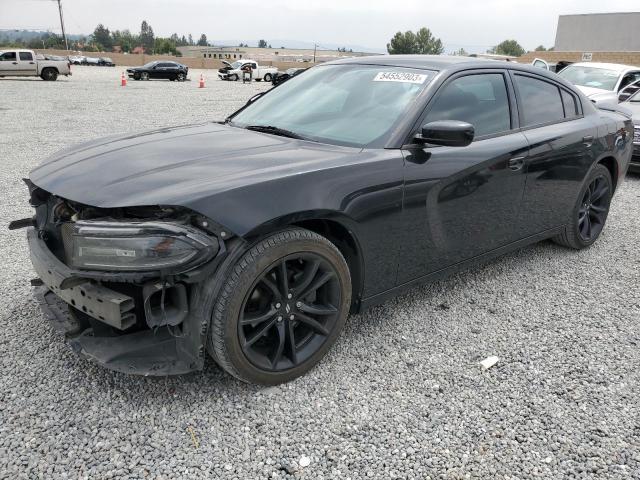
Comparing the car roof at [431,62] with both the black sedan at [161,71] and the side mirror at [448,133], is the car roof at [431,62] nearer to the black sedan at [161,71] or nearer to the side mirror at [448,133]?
the side mirror at [448,133]

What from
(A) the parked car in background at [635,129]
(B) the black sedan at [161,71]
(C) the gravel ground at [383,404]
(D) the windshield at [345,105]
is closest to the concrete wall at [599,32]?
(B) the black sedan at [161,71]

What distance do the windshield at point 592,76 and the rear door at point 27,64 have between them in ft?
84.3

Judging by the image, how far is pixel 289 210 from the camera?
7.80 feet

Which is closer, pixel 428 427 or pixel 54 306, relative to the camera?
pixel 428 427

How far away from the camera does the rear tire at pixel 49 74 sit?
27.5 metres

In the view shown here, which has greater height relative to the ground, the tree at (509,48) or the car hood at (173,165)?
the tree at (509,48)

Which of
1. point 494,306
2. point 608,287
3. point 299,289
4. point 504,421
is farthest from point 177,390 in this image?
point 608,287

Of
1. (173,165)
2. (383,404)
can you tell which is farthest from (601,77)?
(173,165)

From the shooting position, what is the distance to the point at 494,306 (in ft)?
11.7

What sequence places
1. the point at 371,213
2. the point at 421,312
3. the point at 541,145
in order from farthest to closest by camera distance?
the point at 541,145
the point at 421,312
the point at 371,213

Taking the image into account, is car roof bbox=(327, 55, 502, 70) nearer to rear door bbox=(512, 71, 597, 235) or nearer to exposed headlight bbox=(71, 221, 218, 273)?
rear door bbox=(512, 71, 597, 235)

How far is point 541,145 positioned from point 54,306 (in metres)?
3.22

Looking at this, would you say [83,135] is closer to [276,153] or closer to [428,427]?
[276,153]

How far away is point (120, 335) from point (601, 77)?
11477 millimetres
